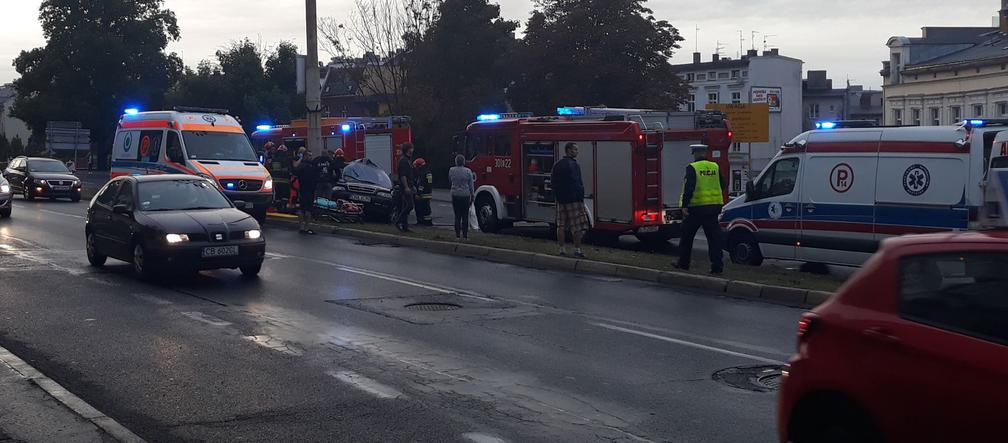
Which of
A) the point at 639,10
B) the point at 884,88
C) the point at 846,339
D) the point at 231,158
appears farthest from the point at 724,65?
the point at 846,339

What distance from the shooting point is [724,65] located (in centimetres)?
8362

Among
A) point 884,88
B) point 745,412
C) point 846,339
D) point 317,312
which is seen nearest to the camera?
point 846,339

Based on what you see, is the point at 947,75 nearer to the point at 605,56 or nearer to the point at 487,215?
the point at 605,56

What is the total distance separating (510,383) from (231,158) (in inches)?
733

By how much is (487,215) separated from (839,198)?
32.5ft

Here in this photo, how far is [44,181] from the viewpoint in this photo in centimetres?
3625

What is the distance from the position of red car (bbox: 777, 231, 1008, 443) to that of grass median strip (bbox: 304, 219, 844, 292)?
7997 millimetres

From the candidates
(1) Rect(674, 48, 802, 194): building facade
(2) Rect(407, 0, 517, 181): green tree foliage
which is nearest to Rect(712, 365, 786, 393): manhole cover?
(2) Rect(407, 0, 517, 181): green tree foliage

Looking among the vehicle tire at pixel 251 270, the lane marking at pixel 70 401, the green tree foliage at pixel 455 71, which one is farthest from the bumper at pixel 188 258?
the green tree foliage at pixel 455 71

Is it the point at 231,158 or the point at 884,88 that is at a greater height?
the point at 884,88

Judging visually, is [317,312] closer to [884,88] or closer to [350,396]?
[350,396]

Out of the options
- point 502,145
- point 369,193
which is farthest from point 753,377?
point 369,193

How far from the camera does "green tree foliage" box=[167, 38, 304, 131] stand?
7288 centimetres

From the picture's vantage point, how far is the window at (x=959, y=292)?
459 cm
